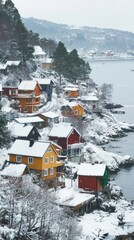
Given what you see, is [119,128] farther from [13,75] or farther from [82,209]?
[82,209]

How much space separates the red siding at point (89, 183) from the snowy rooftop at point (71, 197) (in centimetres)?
69

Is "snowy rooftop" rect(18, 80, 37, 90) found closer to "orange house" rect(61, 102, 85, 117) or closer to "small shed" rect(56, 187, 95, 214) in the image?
"orange house" rect(61, 102, 85, 117)

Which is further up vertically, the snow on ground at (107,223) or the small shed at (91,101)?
the small shed at (91,101)

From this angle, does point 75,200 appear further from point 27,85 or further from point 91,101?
point 91,101

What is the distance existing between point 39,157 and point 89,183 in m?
2.89

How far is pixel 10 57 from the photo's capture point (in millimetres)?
48188

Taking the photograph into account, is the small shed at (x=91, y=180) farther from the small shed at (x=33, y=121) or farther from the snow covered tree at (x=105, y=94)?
the snow covered tree at (x=105, y=94)

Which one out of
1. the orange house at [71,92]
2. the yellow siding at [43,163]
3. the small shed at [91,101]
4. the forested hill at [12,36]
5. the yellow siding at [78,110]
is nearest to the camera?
the yellow siding at [43,163]

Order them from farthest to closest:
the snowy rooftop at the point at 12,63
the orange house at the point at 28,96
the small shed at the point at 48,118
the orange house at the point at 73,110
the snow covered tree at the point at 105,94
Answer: the snow covered tree at the point at 105,94, the snowy rooftop at the point at 12,63, the orange house at the point at 73,110, the orange house at the point at 28,96, the small shed at the point at 48,118

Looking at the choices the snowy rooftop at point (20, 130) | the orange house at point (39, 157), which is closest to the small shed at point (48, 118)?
the snowy rooftop at point (20, 130)

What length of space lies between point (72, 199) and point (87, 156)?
10064 millimetres

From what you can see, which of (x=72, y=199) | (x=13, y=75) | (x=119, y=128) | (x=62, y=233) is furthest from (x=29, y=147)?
(x=119, y=128)

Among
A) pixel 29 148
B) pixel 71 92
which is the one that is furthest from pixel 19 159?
pixel 71 92

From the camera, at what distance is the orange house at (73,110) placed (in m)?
41.5
